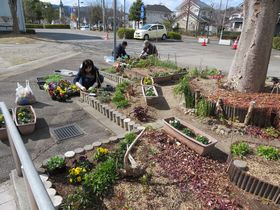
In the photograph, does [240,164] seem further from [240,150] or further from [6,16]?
[6,16]

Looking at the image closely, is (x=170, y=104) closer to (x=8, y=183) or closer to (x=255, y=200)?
(x=255, y=200)

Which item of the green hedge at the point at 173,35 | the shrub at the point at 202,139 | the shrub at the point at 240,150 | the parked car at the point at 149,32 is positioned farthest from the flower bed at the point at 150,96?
the green hedge at the point at 173,35

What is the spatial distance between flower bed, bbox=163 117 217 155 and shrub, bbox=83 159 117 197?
45.7 inches

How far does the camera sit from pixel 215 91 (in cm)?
467

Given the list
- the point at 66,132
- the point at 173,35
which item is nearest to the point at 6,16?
the point at 173,35

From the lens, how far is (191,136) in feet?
10.4

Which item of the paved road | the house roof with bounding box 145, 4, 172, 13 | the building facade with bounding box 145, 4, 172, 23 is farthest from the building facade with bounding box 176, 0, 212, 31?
the paved road

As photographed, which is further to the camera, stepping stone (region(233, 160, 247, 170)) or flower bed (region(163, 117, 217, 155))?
flower bed (region(163, 117, 217, 155))

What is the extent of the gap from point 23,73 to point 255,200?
821 centimetres

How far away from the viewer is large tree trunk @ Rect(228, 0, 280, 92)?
4194 millimetres

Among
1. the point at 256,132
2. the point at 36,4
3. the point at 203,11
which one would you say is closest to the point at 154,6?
the point at 203,11

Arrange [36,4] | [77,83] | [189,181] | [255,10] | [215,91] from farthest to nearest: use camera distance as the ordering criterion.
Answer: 1. [36,4]
2. [77,83]
3. [215,91]
4. [255,10]
5. [189,181]

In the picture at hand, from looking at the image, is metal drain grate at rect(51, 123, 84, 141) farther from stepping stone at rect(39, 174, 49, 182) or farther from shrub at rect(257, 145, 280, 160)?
shrub at rect(257, 145, 280, 160)

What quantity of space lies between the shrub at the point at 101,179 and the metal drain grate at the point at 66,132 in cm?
155
